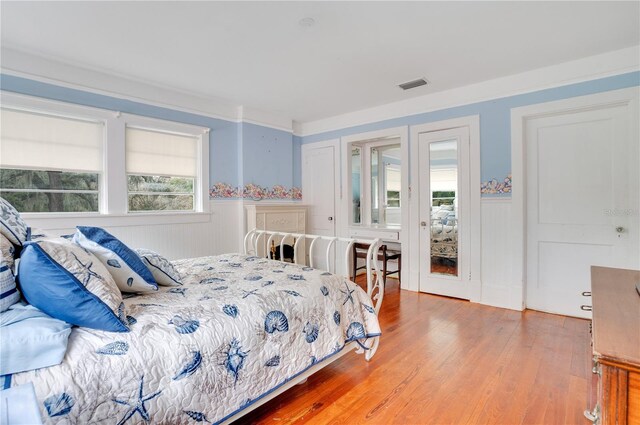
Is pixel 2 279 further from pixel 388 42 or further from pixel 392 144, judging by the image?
pixel 392 144

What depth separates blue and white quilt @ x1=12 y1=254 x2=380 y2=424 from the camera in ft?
3.24

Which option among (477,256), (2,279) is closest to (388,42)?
(477,256)

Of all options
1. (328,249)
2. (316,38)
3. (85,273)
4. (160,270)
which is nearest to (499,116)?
(316,38)

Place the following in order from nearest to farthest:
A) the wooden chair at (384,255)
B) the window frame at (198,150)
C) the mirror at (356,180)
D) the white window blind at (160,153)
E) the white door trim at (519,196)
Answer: the white door trim at (519,196) < the white window blind at (160,153) < the window frame at (198,150) < the wooden chair at (384,255) < the mirror at (356,180)

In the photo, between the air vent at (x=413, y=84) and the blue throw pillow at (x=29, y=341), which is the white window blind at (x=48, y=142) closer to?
the blue throw pillow at (x=29, y=341)

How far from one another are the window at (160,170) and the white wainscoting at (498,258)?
347 cm

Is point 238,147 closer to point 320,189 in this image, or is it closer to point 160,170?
point 160,170

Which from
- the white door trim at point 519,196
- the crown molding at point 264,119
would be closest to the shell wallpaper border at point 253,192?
the crown molding at point 264,119

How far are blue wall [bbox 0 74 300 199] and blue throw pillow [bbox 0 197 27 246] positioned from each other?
86.1 inches

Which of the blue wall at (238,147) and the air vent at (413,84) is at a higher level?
the air vent at (413,84)

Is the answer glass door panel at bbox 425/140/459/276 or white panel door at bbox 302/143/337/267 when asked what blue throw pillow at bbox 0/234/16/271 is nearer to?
glass door panel at bbox 425/140/459/276

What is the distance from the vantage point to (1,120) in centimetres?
269

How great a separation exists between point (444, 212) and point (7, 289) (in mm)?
3711

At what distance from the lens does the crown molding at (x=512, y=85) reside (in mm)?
2777
